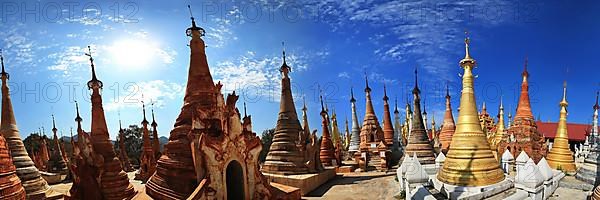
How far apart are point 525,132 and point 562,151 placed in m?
2.44

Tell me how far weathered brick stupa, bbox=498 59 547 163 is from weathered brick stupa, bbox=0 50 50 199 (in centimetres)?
2784

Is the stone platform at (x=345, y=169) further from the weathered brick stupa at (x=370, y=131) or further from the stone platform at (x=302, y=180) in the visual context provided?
the stone platform at (x=302, y=180)

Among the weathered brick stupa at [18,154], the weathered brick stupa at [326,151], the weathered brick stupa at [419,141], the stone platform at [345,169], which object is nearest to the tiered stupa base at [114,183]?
the weathered brick stupa at [18,154]

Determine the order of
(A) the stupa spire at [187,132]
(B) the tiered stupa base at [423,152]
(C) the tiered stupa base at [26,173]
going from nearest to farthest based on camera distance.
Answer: (A) the stupa spire at [187,132]
(C) the tiered stupa base at [26,173]
(B) the tiered stupa base at [423,152]

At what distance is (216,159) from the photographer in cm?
888

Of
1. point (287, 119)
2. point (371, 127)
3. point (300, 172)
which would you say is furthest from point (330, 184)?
point (371, 127)

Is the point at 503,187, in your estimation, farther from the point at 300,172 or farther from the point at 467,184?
the point at 300,172

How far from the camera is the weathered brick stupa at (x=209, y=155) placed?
28.9 feet

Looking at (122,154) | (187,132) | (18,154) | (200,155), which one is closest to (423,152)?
(187,132)

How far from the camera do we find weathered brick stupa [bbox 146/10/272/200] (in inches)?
347

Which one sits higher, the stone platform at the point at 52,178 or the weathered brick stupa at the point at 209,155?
the weathered brick stupa at the point at 209,155

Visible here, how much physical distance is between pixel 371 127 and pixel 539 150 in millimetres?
13036

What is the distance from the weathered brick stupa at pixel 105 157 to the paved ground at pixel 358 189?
9.56 metres

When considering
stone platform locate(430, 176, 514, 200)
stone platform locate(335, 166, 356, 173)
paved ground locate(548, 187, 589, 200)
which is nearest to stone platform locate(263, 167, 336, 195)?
stone platform locate(335, 166, 356, 173)
